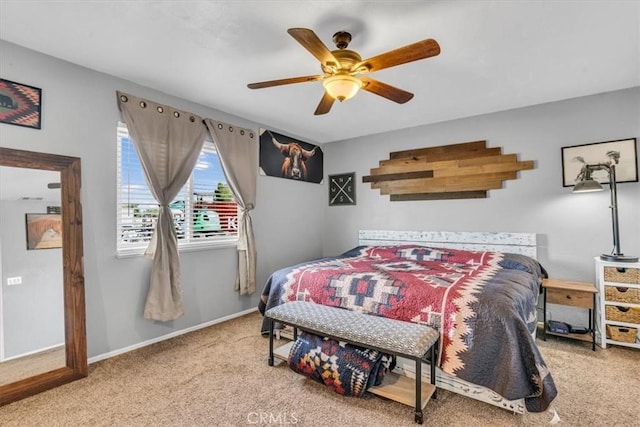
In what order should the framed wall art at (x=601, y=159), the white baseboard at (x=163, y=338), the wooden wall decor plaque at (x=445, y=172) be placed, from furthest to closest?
1. the wooden wall decor plaque at (x=445, y=172)
2. the framed wall art at (x=601, y=159)
3. the white baseboard at (x=163, y=338)

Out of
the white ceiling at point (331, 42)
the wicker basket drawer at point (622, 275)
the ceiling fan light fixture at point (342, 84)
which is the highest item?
the white ceiling at point (331, 42)

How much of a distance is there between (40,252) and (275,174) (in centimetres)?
261

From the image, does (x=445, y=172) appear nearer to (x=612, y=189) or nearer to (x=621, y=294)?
(x=612, y=189)

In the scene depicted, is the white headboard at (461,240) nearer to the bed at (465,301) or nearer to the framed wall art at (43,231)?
the bed at (465,301)

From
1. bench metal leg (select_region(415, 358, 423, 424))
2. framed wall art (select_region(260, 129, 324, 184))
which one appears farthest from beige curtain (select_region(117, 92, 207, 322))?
bench metal leg (select_region(415, 358, 423, 424))

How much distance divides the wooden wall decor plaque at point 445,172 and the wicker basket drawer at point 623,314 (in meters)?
1.58

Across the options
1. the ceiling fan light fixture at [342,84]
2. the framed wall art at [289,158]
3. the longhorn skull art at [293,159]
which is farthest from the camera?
the longhorn skull art at [293,159]

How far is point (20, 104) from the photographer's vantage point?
226 cm

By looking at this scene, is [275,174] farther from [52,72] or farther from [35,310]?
[35,310]

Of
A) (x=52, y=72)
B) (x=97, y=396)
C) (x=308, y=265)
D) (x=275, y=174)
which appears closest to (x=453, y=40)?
(x=308, y=265)

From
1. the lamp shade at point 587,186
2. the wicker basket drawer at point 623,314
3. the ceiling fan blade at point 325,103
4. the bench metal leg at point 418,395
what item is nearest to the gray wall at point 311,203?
the lamp shade at point 587,186

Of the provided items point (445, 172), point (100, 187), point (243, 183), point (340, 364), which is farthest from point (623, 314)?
point (100, 187)

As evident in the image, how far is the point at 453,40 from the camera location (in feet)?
7.30

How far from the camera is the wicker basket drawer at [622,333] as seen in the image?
9.15ft
